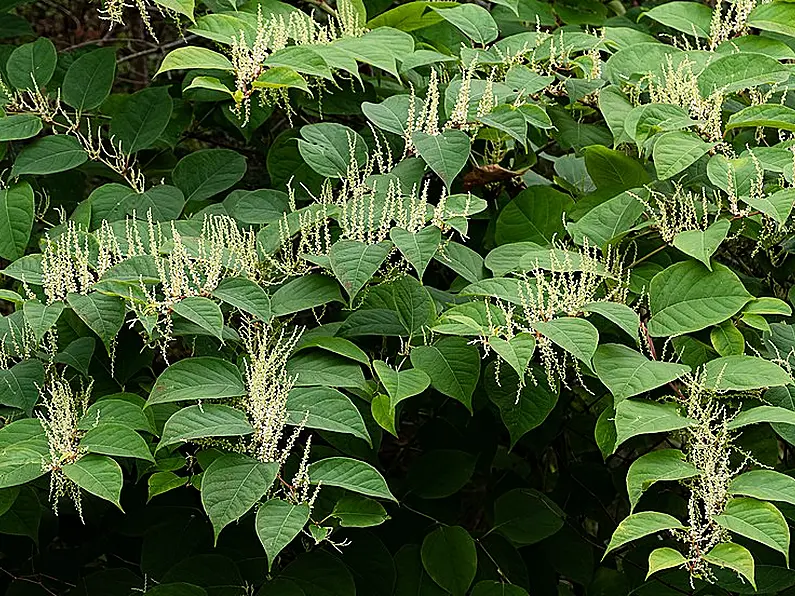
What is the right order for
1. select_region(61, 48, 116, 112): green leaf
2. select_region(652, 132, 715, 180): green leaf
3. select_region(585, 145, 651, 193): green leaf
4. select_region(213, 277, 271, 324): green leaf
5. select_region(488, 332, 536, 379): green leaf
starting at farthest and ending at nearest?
select_region(61, 48, 116, 112): green leaf
select_region(585, 145, 651, 193): green leaf
select_region(652, 132, 715, 180): green leaf
select_region(213, 277, 271, 324): green leaf
select_region(488, 332, 536, 379): green leaf

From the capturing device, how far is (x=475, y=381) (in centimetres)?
154

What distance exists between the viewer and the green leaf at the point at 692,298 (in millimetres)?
1525

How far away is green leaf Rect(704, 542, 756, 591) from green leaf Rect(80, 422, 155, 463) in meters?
0.77

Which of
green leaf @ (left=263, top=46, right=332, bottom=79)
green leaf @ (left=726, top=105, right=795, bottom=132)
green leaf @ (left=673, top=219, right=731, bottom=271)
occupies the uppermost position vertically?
green leaf @ (left=263, top=46, right=332, bottom=79)

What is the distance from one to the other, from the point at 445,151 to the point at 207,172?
1.95 ft

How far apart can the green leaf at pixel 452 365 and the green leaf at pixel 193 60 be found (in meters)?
0.60

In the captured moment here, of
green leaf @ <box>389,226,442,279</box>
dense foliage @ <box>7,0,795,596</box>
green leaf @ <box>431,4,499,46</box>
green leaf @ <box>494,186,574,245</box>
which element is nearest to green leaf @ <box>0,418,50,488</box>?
dense foliage @ <box>7,0,795,596</box>

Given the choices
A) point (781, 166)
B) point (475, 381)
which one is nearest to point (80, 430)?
point (475, 381)

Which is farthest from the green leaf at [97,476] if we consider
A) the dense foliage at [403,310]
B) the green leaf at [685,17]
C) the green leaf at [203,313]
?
the green leaf at [685,17]

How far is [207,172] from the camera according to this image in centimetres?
205

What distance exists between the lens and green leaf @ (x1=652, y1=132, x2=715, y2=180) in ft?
5.22

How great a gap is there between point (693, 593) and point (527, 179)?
869 mm

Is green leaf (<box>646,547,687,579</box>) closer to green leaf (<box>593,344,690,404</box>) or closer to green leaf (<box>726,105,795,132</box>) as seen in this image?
green leaf (<box>593,344,690,404</box>)

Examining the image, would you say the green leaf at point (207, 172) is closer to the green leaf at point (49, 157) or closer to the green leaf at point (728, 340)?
the green leaf at point (49, 157)
